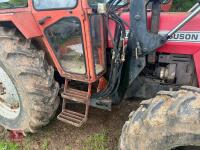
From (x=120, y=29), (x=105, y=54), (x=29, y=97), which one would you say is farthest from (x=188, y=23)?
(x=29, y=97)

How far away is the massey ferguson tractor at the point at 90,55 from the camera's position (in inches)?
128

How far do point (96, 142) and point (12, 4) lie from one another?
176cm

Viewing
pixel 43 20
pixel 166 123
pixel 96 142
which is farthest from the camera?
pixel 96 142

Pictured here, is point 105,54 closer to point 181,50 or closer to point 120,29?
point 120,29

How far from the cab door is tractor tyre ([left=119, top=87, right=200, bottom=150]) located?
2.86 feet

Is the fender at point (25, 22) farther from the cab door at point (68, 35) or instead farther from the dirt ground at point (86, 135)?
the dirt ground at point (86, 135)

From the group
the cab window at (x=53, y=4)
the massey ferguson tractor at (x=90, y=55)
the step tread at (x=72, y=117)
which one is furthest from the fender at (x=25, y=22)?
the step tread at (x=72, y=117)

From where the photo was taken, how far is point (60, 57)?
3.65 metres

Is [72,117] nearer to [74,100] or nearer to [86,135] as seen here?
[74,100]

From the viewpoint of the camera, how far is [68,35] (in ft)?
11.5

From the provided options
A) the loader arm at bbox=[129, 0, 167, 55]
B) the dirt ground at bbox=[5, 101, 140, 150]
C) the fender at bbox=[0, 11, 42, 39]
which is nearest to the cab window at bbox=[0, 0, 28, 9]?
the fender at bbox=[0, 11, 42, 39]

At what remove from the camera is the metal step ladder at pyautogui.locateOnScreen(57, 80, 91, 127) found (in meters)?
3.64

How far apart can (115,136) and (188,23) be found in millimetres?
1509

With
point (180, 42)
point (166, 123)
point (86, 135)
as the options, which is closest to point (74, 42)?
point (180, 42)
